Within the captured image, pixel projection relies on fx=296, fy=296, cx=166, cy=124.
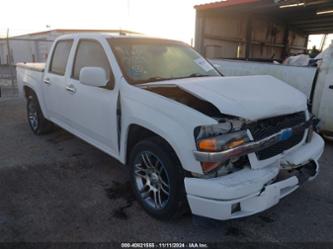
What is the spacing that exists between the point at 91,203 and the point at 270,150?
79.4 inches

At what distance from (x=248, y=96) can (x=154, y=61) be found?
144 cm

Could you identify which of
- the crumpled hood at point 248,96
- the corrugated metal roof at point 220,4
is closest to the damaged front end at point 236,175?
the crumpled hood at point 248,96

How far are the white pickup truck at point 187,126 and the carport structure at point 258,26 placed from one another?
8.14 m

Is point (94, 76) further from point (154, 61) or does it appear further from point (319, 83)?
point (319, 83)

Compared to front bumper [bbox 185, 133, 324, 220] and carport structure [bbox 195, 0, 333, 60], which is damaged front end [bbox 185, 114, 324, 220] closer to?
front bumper [bbox 185, 133, 324, 220]

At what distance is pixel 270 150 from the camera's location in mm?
2709

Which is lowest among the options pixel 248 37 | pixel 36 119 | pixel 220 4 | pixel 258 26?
pixel 36 119

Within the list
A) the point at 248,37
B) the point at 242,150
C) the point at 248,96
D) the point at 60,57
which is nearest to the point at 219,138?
the point at 242,150

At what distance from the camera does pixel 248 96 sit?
272 cm

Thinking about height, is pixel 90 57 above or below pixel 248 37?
below

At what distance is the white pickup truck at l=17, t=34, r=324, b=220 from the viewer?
2.45m

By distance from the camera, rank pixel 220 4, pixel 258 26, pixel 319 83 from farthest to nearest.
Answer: pixel 258 26 → pixel 220 4 → pixel 319 83

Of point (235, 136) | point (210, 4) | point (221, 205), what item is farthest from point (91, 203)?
point (210, 4)

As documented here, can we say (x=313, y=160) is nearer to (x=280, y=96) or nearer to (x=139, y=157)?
(x=280, y=96)
